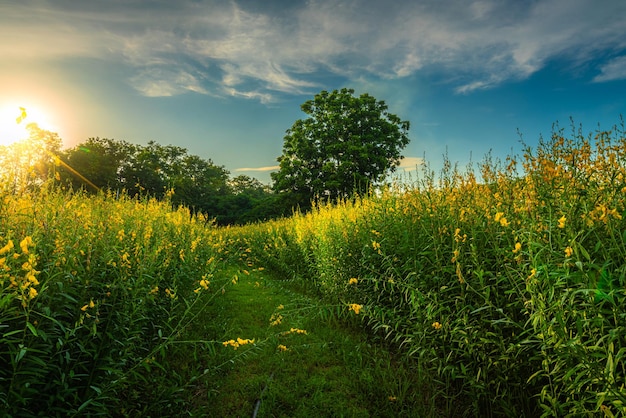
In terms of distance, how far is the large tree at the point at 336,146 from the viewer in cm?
3134

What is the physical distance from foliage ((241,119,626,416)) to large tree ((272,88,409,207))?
2641 cm

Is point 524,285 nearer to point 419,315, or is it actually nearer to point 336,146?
point 419,315

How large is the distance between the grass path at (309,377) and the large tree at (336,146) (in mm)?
25529

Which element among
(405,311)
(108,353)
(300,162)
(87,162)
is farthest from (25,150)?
(87,162)

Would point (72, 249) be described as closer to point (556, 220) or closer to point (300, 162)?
point (556, 220)

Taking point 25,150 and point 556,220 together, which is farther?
point 25,150

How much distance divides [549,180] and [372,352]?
3050 millimetres

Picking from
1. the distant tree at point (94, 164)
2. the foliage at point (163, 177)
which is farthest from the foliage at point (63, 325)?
the distant tree at point (94, 164)

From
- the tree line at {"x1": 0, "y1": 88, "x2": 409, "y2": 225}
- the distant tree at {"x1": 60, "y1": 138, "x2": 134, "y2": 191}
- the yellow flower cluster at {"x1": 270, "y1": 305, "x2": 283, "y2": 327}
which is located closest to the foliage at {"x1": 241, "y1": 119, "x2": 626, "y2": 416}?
the yellow flower cluster at {"x1": 270, "y1": 305, "x2": 283, "y2": 327}

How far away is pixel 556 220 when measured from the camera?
2533 millimetres

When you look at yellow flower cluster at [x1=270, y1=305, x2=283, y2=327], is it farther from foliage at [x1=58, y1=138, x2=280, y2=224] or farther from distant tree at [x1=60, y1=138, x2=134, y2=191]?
distant tree at [x1=60, y1=138, x2=134, y2=191]

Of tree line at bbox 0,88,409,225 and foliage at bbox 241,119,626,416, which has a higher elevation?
tree line at bbox 0,88,409,225

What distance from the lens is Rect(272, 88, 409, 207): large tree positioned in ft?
103

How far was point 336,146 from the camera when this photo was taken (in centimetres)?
3116
